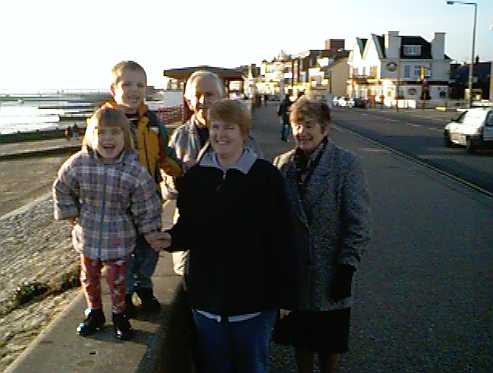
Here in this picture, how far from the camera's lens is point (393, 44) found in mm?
86438

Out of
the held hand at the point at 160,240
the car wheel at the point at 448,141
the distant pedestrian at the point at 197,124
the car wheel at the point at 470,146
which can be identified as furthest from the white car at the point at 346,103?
the held hand at the point at 160,240

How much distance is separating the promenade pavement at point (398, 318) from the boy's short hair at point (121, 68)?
1.46 meters

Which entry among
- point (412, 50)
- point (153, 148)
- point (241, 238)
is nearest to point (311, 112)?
point (241, 238)

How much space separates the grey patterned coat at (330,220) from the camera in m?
3.23

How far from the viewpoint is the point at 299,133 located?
328 cm

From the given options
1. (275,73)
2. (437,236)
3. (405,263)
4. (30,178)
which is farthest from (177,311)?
(275,73)

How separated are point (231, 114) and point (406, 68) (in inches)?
3412

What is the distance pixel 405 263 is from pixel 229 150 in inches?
167

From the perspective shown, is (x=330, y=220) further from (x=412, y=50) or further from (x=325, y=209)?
(x=412, y=50)

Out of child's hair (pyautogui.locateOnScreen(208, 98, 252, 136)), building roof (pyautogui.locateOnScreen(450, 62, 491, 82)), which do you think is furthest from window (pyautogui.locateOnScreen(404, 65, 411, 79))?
child's hair (pyautogui.locateOnScreen(208, 98, 252, 136))

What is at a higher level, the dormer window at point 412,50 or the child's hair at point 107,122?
the dormer window at point 412,50

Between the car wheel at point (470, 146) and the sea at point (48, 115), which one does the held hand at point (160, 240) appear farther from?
the car wheel at point (470, 146)

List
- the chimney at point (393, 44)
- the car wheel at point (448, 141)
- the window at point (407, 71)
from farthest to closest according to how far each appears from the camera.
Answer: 1. the chimney at point (393, 44)
2. the window at point (407, 71)
3. the car wheel at point (448, 141)

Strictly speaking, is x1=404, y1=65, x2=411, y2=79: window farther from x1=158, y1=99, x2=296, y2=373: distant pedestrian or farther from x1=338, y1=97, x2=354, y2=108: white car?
x1=158, y1=99, x2=296, y2=373: distant pedestrian
